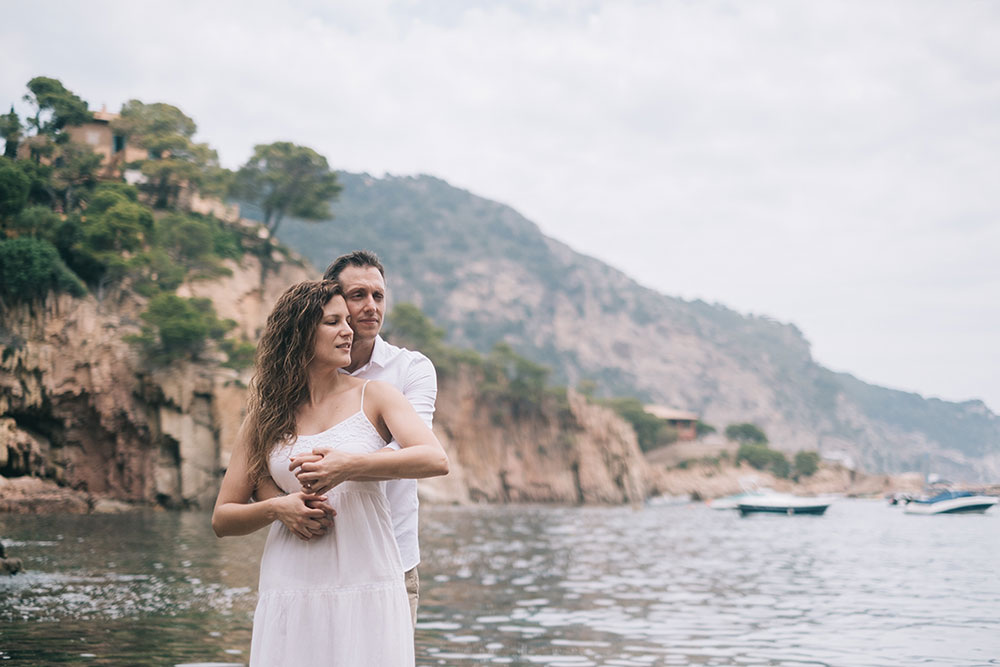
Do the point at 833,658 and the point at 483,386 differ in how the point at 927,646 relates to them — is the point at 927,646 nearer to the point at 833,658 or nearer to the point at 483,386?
the point at 833,658

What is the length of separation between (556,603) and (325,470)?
39.5ft

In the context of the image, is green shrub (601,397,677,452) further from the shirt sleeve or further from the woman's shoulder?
the woman's shoulder

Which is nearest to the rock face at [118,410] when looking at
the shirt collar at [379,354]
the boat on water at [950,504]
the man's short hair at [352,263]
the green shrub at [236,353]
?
the green shrub at [236,353]

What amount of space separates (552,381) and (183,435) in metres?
134

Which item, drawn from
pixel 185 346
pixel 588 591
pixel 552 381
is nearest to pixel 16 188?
pixel 185 346

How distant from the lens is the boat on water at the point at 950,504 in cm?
6706

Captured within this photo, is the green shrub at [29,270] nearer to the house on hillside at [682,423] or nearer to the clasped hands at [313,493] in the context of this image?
the clasped hands at [313,493]

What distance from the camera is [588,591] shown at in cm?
1625

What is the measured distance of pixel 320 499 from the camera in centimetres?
318

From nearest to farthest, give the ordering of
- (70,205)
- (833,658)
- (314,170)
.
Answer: (833,658)
(70,205)
(314,170)

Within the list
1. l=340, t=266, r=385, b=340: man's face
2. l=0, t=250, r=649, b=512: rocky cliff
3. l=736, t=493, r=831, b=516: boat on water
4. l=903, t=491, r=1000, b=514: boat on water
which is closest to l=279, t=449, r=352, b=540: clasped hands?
l=340, t=266, r=385, b=340: man's face

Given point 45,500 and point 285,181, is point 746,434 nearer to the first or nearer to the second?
point 285,181

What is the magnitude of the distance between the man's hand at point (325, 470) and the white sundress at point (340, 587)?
0.12 metres

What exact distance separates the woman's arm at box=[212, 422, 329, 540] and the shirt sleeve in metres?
0.63
